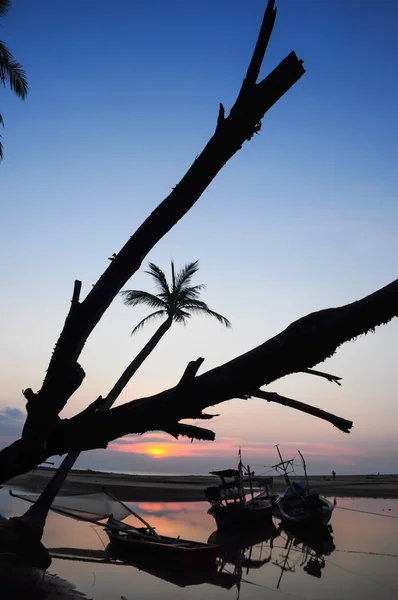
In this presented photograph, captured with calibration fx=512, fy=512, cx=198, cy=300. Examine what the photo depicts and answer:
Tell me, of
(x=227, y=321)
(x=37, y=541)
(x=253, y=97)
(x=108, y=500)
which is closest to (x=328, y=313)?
(x=253, y=97)

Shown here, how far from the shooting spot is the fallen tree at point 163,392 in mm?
2354

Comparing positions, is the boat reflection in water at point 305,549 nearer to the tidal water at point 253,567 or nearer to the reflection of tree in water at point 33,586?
the tidal water at point 253,567

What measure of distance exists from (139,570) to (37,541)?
3745 millimetres

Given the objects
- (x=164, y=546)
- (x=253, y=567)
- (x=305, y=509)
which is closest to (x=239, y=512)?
(x=305, y=509)

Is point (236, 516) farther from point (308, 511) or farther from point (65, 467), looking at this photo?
point (65, 467)

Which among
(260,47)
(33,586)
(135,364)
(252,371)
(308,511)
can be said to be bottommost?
(33,586)

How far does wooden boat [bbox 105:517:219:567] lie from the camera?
642 inches

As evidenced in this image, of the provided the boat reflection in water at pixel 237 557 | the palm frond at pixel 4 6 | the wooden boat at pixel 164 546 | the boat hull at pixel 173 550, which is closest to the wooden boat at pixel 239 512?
the boat reflection in water at pixel 237 557

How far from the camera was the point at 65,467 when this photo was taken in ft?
58.8

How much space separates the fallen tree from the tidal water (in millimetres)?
12909

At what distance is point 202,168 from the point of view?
254 centimetres

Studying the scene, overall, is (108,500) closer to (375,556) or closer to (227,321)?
(227,321)

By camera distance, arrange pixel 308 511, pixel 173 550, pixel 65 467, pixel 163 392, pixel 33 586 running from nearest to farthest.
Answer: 1. pixel 163 392
2. pixel 33 586
3. pixel 173 550
4. pixel 65 467
5. pixel 308 511

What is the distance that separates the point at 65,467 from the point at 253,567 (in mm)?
7464
